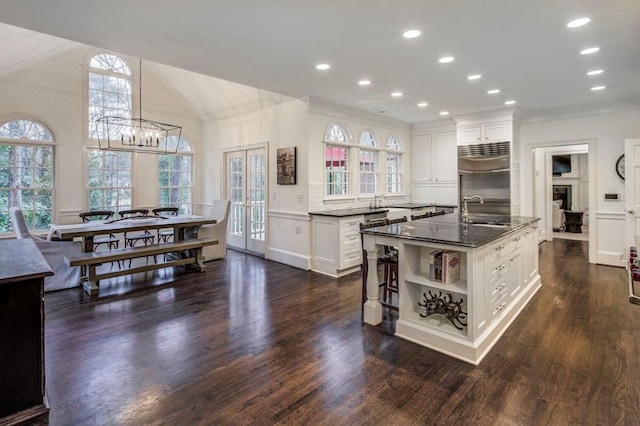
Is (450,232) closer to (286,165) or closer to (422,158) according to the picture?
(286,165)

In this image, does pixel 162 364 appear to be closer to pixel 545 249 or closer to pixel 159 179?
pixel 159 179

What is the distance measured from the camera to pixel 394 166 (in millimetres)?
7434

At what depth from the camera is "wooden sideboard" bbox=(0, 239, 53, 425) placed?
6.21 feet

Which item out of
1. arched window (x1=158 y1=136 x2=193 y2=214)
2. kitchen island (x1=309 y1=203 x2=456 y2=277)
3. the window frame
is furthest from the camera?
arched window (x1=158 y1=136 x2=193 y2=214)

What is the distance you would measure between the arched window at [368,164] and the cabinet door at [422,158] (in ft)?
4.21

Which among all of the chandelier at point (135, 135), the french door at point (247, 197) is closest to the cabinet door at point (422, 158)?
the french door at point (247, 197)

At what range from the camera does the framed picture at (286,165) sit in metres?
5.54

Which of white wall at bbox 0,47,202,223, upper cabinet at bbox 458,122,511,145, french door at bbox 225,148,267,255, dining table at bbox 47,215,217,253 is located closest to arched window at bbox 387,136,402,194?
upper cabinet at bbox 458,122,511,145

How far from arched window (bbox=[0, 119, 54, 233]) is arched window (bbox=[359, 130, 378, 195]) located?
18.2ft

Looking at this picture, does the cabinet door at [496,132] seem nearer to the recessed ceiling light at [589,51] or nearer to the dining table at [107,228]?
the recessed ceiling light at [589,51]

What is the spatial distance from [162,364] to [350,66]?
134 inches

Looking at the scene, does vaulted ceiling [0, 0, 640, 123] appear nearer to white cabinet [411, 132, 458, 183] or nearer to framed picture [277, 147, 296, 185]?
framed picture [277, 147, 296, 185]

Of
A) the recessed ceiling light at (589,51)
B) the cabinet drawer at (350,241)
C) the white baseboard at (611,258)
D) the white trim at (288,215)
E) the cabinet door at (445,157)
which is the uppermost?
the recessed ceiling light at (589,51)

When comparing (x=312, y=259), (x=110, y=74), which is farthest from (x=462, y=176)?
(x=110, y=74)
